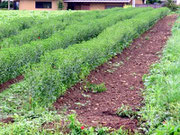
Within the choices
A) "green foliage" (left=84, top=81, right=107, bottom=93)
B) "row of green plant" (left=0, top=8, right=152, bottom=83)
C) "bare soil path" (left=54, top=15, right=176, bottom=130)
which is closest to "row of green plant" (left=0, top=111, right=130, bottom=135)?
"bare soil path" (left=54, top=15, right=176, bottom=130)

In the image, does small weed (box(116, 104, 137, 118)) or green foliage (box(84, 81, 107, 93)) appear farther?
green foliage (box(84, 81, 107, 93))

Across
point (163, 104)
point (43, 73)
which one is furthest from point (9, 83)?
point (163, 104)

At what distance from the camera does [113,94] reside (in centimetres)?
740

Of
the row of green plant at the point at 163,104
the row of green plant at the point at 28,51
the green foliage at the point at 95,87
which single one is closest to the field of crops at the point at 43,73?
the row of green plant at the point at 28,51

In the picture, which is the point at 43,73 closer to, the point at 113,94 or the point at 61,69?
the point at 61,69

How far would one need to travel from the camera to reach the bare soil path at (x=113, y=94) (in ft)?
18.2

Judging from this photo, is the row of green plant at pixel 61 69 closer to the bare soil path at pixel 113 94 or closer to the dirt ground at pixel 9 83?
the bare soil path at pixel 113 94

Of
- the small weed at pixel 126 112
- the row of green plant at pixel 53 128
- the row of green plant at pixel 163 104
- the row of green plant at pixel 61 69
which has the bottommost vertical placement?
the small weed at pixel 126 112

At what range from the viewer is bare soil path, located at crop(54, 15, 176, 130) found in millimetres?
5562

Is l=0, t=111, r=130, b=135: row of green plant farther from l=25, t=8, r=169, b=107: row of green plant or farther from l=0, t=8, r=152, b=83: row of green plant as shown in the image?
l=0, t=8, r=152, b=83: row of green plant

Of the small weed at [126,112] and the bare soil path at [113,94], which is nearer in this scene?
the bare soil path at [113,94]

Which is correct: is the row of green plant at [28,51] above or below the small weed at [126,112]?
above

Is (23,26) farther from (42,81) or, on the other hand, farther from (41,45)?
(42,81)

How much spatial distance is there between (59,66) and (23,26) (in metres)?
9.47
